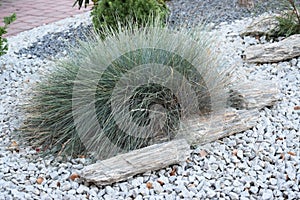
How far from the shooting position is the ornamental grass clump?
94.2 inches

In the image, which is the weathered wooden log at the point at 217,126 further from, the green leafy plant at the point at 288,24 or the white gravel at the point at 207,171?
the green leafy plant at the point at 288,24

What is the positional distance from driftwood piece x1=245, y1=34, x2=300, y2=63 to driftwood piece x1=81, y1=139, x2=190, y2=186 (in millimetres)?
1363

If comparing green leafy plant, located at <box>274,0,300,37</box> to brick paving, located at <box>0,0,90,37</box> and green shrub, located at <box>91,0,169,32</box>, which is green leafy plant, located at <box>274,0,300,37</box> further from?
brick paving, located at <box>0,0,90,37</box>

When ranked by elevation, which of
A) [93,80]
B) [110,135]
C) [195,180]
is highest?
[93,80]

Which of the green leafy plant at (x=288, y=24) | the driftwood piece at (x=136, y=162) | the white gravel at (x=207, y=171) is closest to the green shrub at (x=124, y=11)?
the green leafy plant at (x=288, y=24)

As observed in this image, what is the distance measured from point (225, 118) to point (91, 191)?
2.88 ft

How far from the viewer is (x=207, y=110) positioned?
2.56 m

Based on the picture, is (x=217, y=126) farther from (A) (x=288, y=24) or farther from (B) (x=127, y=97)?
(A) (x=288, y=24)

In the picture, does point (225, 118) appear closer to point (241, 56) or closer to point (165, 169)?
point (165, 169)

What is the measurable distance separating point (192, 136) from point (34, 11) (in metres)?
4.36

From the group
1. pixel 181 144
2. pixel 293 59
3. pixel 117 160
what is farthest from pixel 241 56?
pixel 117 160

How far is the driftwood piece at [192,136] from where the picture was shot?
2.18m

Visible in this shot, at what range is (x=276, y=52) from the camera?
3414mm

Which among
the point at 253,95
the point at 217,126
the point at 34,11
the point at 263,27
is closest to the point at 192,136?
the point at 217,126
